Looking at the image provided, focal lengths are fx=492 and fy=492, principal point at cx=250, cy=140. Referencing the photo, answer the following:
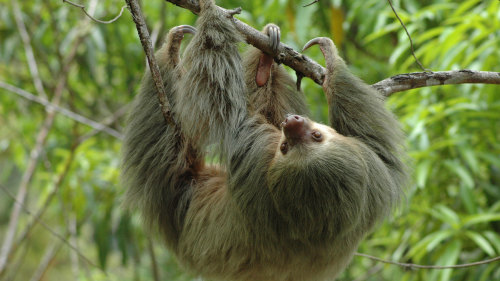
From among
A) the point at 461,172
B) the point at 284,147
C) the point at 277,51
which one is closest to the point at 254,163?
the point at 284,147

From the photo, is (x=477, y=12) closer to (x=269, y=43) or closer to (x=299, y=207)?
(x=269, y=43)

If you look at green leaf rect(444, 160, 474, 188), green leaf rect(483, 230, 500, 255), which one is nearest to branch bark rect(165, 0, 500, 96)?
green leaf rect(444, 160, 474, 188)

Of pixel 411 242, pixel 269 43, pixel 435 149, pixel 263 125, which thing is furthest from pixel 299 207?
pixel 411 242

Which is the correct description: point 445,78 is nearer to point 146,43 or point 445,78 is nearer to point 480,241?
point 480,241

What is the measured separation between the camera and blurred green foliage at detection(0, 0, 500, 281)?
568 centimetres

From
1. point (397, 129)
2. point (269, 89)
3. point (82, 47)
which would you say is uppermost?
point (82, 47)

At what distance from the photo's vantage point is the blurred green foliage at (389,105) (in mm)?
5676

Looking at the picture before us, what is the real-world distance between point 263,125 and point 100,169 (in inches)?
158

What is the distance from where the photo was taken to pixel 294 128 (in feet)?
11.6

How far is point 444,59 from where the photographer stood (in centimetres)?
588

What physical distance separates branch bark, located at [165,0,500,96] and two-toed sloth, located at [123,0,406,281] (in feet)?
0.31

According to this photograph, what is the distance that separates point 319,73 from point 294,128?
32.1 inches

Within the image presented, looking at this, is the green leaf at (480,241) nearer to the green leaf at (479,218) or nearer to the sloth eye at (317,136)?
Result: the green leaf at (479,218)

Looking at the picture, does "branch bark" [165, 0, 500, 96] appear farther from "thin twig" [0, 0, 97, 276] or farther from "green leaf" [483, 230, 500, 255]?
"thin twig" [0, 0, 97, 276]
